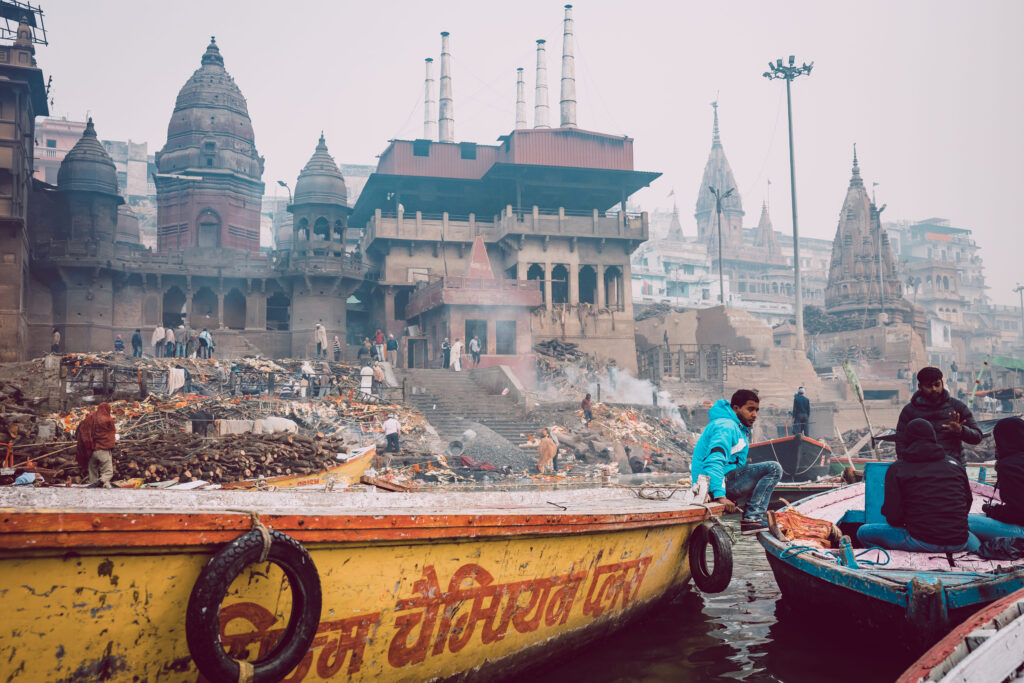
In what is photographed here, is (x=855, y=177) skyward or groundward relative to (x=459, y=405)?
skyward

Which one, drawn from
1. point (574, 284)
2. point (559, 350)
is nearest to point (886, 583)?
point (559, 350)

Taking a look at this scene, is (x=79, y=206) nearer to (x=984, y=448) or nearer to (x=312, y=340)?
(x=312, y=340)

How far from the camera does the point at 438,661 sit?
4.86 metres

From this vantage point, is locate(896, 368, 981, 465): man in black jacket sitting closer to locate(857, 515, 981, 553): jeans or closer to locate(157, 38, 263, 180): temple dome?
locate(857, 515, 981, 553): jeans

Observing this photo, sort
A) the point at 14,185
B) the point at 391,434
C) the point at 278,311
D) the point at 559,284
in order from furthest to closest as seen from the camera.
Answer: the point at 559,284, the point at 278,311, the point at 14,185, the point at 391,434

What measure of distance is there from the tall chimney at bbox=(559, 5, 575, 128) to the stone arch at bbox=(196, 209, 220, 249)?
20221 millimetres

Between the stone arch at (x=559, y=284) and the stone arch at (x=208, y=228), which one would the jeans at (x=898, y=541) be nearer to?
the stone arch at (x=559, y=284)

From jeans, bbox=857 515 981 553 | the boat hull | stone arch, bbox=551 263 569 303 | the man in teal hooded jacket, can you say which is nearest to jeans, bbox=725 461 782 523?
the man in teal hooded jacket

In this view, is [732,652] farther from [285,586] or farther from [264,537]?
[264,537]

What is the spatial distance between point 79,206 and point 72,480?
92.1 ft

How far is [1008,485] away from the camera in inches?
261

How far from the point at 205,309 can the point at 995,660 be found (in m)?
40.2

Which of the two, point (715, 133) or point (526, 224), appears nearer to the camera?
point (526, 224)

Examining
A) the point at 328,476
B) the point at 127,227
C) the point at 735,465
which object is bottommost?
the point at 328,476
